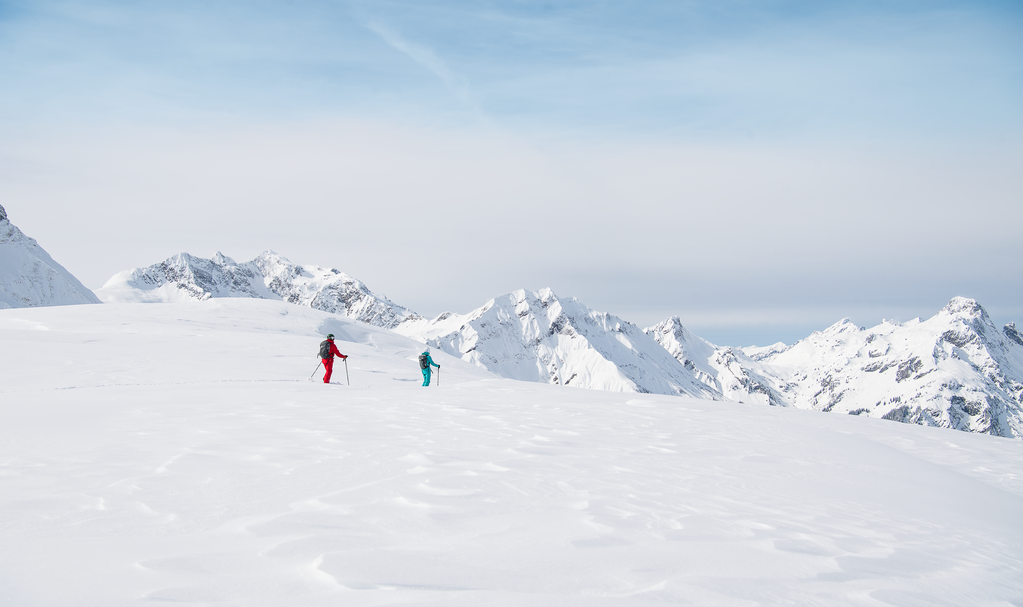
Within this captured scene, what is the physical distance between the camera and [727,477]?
747 centimetres

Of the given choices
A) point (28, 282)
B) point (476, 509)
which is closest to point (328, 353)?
point (476, 509)

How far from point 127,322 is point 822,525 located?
3875 cm

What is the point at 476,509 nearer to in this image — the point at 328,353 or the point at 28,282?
the point at 328,353

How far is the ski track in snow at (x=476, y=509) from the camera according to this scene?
361 cm

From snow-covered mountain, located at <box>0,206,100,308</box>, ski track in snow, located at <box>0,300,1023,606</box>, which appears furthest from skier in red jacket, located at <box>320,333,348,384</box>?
snow-covered mountain, located at <box>0,206,100,308</box>

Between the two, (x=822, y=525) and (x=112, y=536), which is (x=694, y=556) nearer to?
(x=822, y=525)

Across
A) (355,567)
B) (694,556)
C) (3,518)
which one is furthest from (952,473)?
(3,518)

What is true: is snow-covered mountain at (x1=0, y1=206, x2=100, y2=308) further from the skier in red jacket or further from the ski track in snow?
the ski track in snow

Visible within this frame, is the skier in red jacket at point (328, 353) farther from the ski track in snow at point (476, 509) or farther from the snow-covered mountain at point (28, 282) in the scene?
the snow-covered mountain at point (28, 282)

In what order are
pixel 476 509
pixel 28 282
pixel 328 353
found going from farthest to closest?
pixel 28 282 < pixel 328 353 < pixel 476 509

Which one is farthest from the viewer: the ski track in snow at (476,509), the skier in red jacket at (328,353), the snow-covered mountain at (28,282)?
the snow-covered mountain at (28,282)

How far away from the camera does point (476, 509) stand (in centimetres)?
530

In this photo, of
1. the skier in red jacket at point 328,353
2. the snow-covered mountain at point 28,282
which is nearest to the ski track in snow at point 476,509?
the skier in red jacket at point 328,353

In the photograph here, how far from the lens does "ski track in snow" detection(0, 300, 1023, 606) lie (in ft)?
11.8
